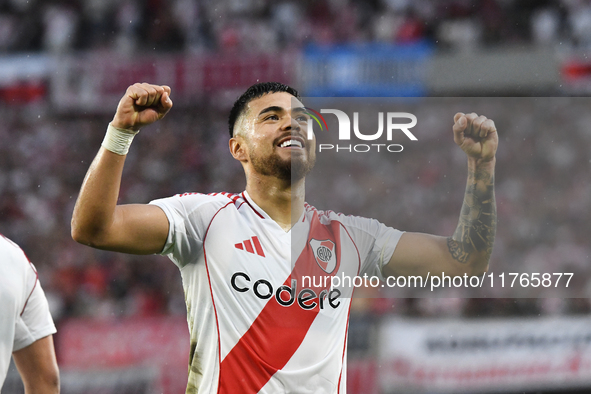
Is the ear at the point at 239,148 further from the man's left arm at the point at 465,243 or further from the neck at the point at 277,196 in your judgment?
the man's left arm at the point at 465,243

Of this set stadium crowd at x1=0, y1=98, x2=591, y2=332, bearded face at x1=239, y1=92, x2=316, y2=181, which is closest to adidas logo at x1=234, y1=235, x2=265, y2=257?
bearded face at x1=239, y1=92, x2=316, y2=181

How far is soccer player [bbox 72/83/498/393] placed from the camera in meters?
2.43

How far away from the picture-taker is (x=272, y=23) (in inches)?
531

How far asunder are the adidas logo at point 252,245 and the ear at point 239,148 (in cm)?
44

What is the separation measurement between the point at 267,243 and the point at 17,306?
1243 mm

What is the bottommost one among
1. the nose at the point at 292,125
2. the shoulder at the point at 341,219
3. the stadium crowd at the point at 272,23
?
the shoulder at the point at 341,219

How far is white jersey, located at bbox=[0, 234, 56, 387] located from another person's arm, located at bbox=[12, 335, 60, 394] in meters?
0.04

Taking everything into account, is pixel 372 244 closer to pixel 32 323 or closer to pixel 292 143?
pixel 292 143

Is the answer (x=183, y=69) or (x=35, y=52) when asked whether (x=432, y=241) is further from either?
(x=35, y=52)

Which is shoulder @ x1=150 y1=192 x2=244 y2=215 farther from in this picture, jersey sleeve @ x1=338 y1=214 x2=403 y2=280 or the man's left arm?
the man's left arm

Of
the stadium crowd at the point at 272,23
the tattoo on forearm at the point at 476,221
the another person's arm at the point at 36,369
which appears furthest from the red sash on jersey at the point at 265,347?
the stadium crowd at the point at 272,23

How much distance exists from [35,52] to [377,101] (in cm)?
1016

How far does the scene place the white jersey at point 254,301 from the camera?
2.62m

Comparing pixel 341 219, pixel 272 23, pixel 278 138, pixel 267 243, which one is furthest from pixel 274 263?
pixel 272 23
